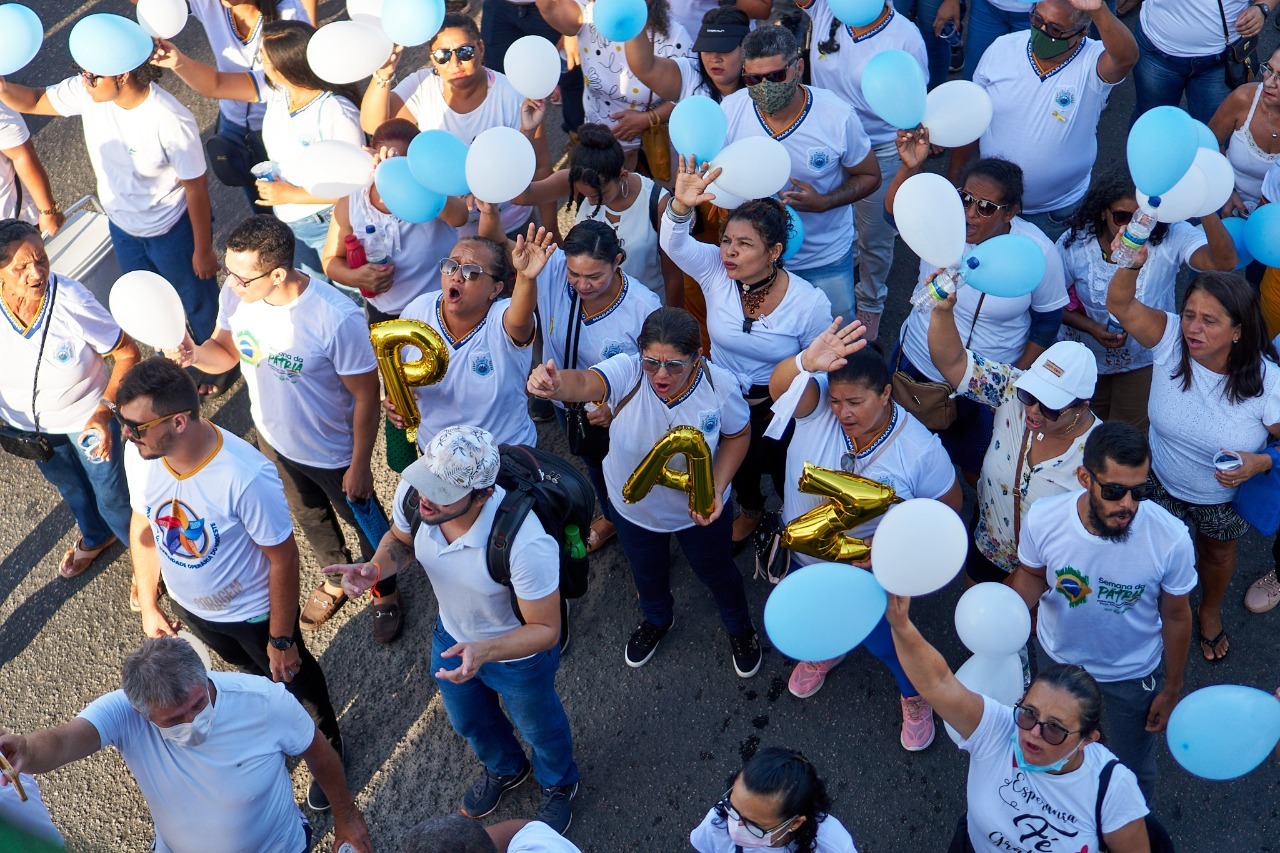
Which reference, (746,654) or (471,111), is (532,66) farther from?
Answer: (746,654)

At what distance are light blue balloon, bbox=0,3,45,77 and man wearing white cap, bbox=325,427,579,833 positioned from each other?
3.19m

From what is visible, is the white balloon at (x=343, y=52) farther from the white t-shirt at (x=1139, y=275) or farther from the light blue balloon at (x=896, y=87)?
the white t-shirt at (x=1139, y=275)

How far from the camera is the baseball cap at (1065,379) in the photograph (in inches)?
126

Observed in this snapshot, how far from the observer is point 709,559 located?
395 cm

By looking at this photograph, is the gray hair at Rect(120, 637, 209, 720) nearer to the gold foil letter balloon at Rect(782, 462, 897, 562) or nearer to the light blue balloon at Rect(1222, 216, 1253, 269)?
the gold foil letter balloon at Rect(782, 462, 897, 562)

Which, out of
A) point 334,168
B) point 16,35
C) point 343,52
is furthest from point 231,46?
point 334,168

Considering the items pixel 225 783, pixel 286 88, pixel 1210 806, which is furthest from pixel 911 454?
pixel 286 88

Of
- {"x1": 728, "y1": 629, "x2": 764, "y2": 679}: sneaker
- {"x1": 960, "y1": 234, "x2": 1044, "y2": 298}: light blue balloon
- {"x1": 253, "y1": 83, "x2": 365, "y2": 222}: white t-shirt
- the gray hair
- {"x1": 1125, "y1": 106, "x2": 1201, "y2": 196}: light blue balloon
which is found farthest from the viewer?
{"x1": 253, "y1": 83, "x2": 365, "y2": 222}: white t-shirt

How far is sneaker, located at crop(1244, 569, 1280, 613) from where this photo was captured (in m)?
4.16

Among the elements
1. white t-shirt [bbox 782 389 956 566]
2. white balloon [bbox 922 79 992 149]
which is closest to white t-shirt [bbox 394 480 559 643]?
white t-shirt [bbox 782 389 956 566]

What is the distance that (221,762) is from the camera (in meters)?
2.92

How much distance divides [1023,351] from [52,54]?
7.51 meters

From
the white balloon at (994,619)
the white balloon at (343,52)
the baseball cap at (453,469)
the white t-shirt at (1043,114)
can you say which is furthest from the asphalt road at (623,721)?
the white balloon at (343,52)

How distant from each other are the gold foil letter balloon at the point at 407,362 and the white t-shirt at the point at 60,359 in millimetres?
1202
